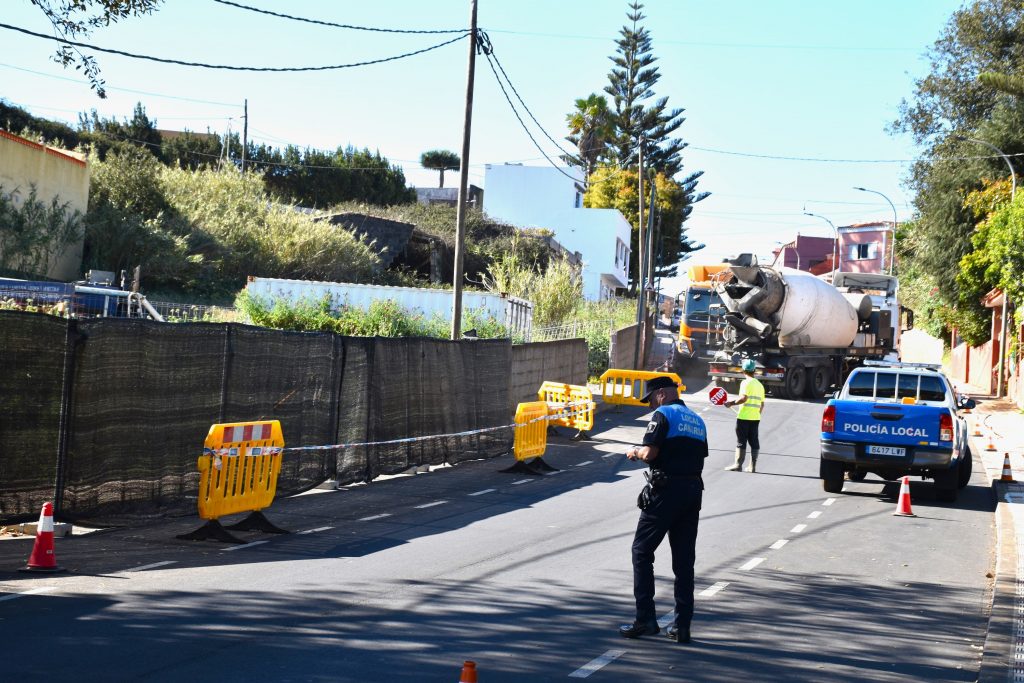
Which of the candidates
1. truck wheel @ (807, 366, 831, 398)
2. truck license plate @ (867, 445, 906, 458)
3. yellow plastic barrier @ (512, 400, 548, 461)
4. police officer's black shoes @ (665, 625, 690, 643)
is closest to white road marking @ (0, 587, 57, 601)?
police officer's black shoes @ (665, 625, 690, 643)

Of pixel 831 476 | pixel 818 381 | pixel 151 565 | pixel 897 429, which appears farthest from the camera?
pixel 818 381

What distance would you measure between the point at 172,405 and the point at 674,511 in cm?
640

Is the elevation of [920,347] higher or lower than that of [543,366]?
higher

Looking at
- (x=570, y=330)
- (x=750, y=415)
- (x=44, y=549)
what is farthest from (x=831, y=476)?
(x=570, y=330)

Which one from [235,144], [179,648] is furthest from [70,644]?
[235,144]

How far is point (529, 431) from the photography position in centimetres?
1789

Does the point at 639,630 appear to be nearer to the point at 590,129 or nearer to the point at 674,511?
the point at 674,511

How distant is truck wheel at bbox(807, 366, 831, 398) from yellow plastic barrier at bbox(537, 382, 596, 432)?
14.1 m

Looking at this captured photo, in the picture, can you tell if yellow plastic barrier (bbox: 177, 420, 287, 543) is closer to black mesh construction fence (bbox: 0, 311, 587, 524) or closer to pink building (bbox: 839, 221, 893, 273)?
black mesh construction fence (bbox: 0, 311, 587, 524)

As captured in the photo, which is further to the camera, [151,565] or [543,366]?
[543,366]

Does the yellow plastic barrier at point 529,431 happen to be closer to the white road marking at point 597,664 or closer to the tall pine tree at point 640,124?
the white road marking at point 597,664

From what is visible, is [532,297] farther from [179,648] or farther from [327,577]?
[179,648]

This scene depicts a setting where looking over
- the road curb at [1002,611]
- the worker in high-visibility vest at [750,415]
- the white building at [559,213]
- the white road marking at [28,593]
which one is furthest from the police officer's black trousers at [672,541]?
the white building at [559,213]

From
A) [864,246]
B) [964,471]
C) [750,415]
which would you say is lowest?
[964,471]
